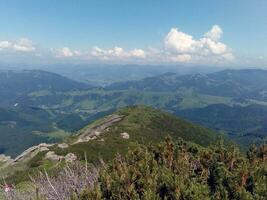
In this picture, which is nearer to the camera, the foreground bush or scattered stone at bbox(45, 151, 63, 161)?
the foreground bush

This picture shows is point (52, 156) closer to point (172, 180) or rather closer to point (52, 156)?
point (52, 156)

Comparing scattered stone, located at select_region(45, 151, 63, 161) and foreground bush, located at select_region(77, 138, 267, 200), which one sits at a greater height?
foreground bush, located at select_region(77, 138, 267, 200)

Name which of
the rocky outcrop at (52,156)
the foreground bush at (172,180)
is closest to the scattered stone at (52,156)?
the rocky outcrop at (52,156)

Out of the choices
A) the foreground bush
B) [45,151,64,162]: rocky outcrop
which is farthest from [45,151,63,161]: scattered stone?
the foreground bush

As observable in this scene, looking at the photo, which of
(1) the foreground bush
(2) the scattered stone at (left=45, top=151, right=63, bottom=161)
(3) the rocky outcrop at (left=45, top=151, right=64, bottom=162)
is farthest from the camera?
(2) the scattered stone at (left=45, top=151, right=63, bottom=161)

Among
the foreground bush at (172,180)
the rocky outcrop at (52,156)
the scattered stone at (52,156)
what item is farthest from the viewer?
the scattered stone at (52,156)

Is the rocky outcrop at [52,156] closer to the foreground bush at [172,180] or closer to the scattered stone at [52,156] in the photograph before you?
the scattered stone at [52,156]

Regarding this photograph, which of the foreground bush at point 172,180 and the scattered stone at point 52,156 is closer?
the foreground bush at point 172,180

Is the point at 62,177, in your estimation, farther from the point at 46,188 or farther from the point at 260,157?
the point at 260,157

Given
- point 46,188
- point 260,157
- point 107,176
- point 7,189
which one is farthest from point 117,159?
point 260,157

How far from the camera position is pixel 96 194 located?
81.0ft

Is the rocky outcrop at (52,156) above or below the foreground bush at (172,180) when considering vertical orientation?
below

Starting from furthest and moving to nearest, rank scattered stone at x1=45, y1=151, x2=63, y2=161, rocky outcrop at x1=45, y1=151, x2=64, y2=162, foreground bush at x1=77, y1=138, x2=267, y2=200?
scattered stone at x1=45, y1=151, x2=63, y2=161 < rocky outcrop at x1=45, y1=151, x2=64, y2=162 < foreground bush at x1=77, y1=138, x2=267, y2=200

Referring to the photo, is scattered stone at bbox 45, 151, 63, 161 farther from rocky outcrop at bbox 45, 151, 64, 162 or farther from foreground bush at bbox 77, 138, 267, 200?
foreground bush at bbox 77, 138, 267, 200
